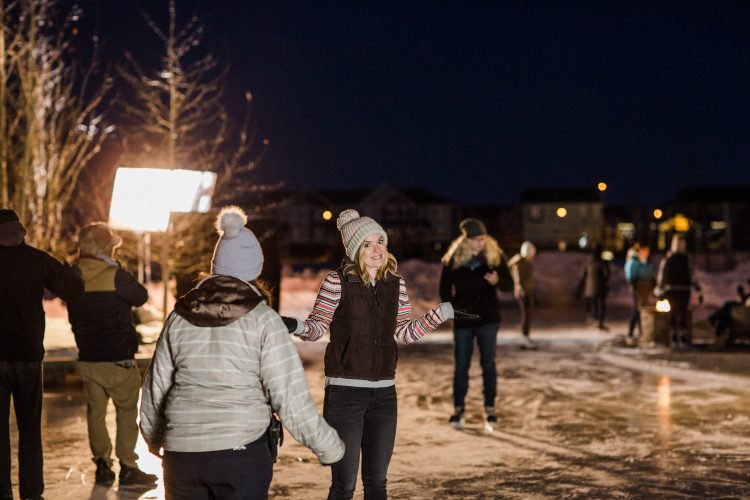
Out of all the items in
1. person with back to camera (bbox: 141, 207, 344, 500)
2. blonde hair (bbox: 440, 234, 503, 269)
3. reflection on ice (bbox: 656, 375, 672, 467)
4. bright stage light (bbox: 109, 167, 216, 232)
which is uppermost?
bright stage light (bbox: 109, 167, 216, 232)

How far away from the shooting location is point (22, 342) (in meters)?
6.33

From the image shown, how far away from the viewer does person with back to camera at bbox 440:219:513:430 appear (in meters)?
9.39

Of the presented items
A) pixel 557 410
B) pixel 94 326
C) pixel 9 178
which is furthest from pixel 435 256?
pixel 94 326

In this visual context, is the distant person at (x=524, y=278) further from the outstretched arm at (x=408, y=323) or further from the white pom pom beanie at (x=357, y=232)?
the white pom pom beanie at (x=357, y=232)

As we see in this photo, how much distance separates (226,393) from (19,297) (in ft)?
10.2

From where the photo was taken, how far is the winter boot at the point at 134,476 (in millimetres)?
7204

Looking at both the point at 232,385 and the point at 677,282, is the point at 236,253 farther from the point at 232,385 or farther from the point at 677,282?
the point at 677,282

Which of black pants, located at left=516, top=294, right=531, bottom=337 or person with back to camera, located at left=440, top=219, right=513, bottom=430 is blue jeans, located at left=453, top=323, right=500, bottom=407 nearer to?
person with back to camera, located at left=440, top=219, right=513, bottom=430

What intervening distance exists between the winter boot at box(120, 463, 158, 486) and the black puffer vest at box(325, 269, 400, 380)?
8.66ft

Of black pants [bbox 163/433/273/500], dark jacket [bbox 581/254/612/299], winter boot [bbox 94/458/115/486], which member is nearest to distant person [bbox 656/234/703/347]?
dark jacket [bbox 581/254/612/299]

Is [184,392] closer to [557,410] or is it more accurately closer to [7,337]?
[7,337]

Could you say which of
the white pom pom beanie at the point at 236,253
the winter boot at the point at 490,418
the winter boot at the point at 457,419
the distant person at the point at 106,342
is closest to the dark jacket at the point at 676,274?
the winter boot at the point at 490,418

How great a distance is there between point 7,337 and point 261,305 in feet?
10.1

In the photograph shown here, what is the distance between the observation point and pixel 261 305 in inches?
154
